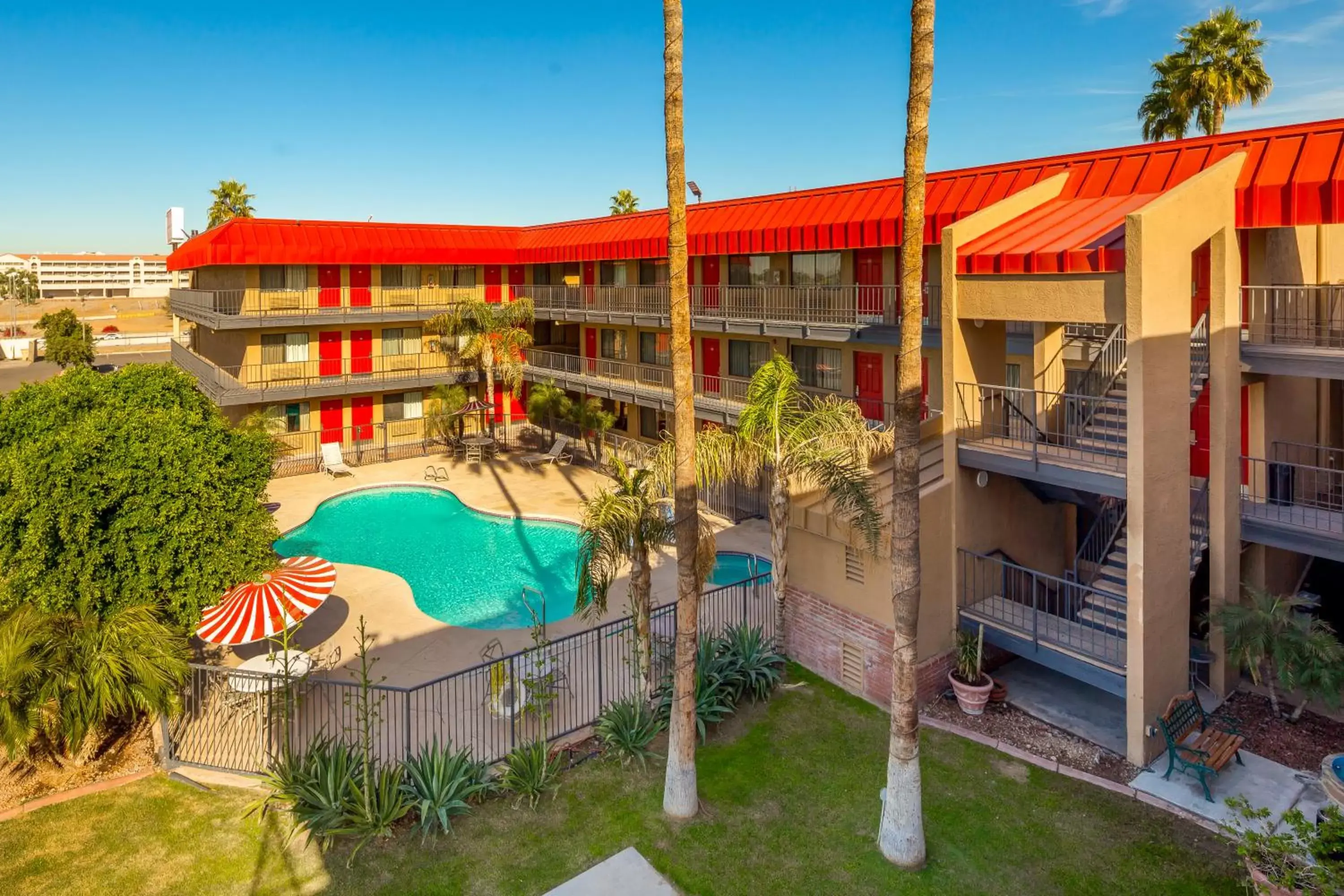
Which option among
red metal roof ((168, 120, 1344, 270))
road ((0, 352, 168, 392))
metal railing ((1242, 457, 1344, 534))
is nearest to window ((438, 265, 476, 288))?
red metal roof ((168, 120, 1344, 270))

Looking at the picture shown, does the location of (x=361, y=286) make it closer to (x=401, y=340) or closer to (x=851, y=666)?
(x=401, y=340)

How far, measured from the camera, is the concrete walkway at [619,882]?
9.84 metres

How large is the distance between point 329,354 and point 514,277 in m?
9.53

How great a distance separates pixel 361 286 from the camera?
36875mm

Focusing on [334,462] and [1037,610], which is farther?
[334,462]

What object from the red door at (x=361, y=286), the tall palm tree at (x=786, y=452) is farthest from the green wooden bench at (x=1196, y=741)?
the red door at (x=361, y=286)

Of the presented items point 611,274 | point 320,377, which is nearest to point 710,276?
point 611,274

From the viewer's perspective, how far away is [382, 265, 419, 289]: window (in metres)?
37.5

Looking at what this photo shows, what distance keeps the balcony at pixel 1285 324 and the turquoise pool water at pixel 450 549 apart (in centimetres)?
1446

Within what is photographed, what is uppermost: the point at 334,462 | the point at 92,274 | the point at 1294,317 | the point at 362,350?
the point at 92,274

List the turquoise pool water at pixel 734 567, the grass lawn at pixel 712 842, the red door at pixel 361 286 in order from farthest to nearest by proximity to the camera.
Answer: the red door at pixel 361 286 → the turquoise pool water at pixel 734 567 → the grass lawn at pixel 712 842

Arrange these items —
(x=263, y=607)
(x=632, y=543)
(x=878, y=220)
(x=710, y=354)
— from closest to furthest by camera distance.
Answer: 1. (x=632, y=543)
2. (x=263, y=607)
3. (x=878, y=220)
4. (x=710, y=354)

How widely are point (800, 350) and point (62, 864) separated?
2279 cm

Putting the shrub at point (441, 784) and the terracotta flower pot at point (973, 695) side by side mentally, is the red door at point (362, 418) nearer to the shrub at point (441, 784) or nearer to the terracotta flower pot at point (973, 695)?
the shrub at point (441, 784)
